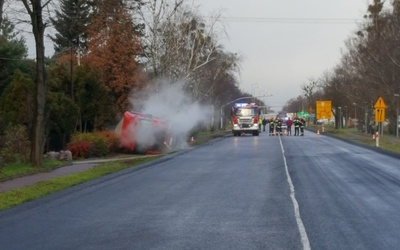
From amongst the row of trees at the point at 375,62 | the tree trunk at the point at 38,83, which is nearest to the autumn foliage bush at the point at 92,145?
the tree trunk at the point at 38,83

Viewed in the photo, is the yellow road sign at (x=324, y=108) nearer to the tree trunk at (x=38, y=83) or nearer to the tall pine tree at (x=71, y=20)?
the tall pine tree at (x=71, y=20)

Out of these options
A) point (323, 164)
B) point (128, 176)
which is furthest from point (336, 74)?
point (128, 176)

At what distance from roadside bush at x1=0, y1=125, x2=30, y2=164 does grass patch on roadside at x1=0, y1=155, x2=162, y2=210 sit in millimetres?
3042

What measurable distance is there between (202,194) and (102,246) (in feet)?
23.8

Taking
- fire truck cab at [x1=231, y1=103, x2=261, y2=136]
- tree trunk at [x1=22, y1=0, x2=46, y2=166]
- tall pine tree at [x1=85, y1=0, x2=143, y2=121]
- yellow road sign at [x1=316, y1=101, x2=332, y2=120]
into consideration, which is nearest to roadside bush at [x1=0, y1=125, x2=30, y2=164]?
tree trunk at [x1=22, y1=0, x2=46, y2=166]

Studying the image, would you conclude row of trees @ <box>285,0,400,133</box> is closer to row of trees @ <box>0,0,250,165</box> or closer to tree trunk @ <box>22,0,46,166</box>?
row of trees @ <box>0,0,250,165</box>

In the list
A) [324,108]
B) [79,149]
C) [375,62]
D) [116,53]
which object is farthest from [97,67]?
[324,108]

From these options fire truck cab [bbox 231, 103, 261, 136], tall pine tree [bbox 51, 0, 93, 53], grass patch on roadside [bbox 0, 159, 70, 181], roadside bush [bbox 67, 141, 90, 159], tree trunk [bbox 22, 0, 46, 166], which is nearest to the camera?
grass patch on roadside [bbox 0, 159, 70, 181]

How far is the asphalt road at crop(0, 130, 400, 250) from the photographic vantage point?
35.6 feet

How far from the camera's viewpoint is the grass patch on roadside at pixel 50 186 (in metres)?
16.9

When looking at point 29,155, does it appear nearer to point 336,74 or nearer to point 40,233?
point 40,233

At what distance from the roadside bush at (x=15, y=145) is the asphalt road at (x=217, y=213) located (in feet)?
16.5

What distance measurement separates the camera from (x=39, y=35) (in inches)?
1055

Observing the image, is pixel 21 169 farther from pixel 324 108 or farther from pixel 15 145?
pixel 324 108
